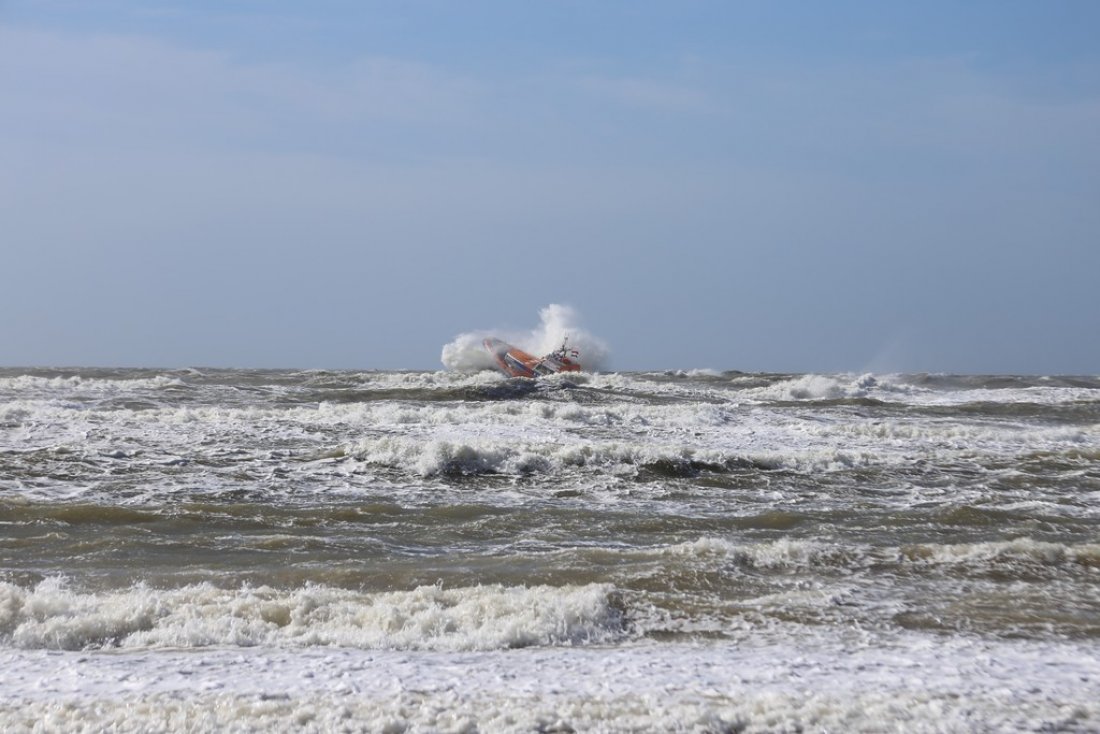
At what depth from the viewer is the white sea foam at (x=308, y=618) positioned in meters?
6.15

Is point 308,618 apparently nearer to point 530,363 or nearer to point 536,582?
point 536,582

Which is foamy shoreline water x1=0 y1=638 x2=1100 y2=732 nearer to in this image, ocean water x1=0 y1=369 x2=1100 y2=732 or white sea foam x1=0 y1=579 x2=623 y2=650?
ocean water x1=0 y1=369 x2=1100 y2=732

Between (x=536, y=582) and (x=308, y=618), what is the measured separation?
6.80 feet

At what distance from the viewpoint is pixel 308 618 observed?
6.57 meters

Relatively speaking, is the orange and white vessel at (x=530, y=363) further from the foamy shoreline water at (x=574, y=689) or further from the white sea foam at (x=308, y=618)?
the foamy shoreline water at (x=574, y=689)

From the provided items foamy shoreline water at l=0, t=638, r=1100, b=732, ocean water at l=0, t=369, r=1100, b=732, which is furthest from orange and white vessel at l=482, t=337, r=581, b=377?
foamy shoreline water at l=0, t=638, r=1100, b=732

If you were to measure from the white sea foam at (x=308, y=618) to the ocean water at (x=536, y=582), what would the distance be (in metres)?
0.03

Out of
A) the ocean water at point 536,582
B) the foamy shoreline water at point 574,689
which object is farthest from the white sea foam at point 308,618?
the foamy shoreline water at point 574,689

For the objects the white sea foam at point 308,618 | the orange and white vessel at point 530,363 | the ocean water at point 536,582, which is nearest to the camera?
the ocean water at point 536,582

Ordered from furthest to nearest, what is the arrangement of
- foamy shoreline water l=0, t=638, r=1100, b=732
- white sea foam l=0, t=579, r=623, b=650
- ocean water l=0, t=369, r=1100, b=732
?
white sea foam l=0, t=579, r=623, b=650, ocean water l=0, t=369, r=1100, b=732, foamy shoreline water l=0, t=638, r=1100, b=732

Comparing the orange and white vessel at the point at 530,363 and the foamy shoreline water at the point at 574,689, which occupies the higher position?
the orange and white vessel at the point at 530,363

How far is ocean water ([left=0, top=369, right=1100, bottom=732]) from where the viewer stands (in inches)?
197

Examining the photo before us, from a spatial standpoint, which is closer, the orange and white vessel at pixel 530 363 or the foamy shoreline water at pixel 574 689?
the foamy shoreline water at pixel 574 689

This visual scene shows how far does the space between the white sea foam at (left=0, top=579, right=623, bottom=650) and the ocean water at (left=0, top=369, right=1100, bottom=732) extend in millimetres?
25
